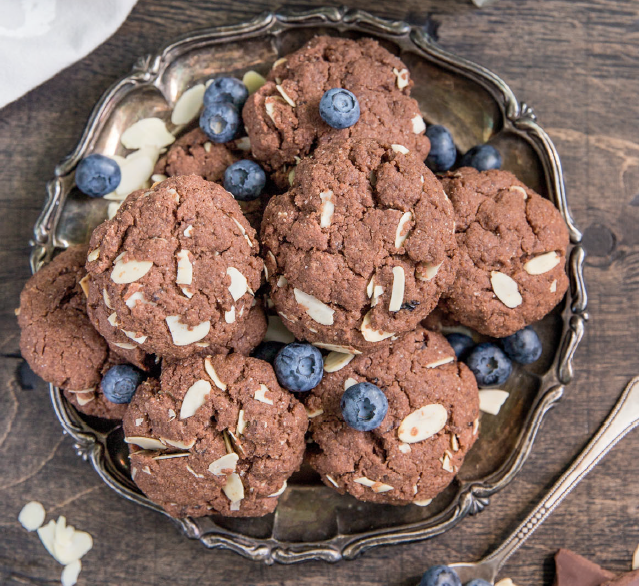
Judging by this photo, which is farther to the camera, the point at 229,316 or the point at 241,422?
the point at 241,422

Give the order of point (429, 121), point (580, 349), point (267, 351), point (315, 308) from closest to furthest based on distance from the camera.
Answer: point (315, 308) < point (267, 351) < point (429, 121) < point (580, 349)

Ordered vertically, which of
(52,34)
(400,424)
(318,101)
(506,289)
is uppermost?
Answer: (52,34)

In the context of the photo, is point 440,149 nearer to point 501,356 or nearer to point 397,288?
point 397,288

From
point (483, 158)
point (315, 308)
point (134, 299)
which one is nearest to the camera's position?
point (134, 299)

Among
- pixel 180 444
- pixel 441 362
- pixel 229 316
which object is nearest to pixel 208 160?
pixel 229 316

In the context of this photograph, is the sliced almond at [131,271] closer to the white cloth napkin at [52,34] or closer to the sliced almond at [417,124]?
the sliced almond at [417,124]

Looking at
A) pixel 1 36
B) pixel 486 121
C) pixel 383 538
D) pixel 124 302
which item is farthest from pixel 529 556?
pixel 1 36
